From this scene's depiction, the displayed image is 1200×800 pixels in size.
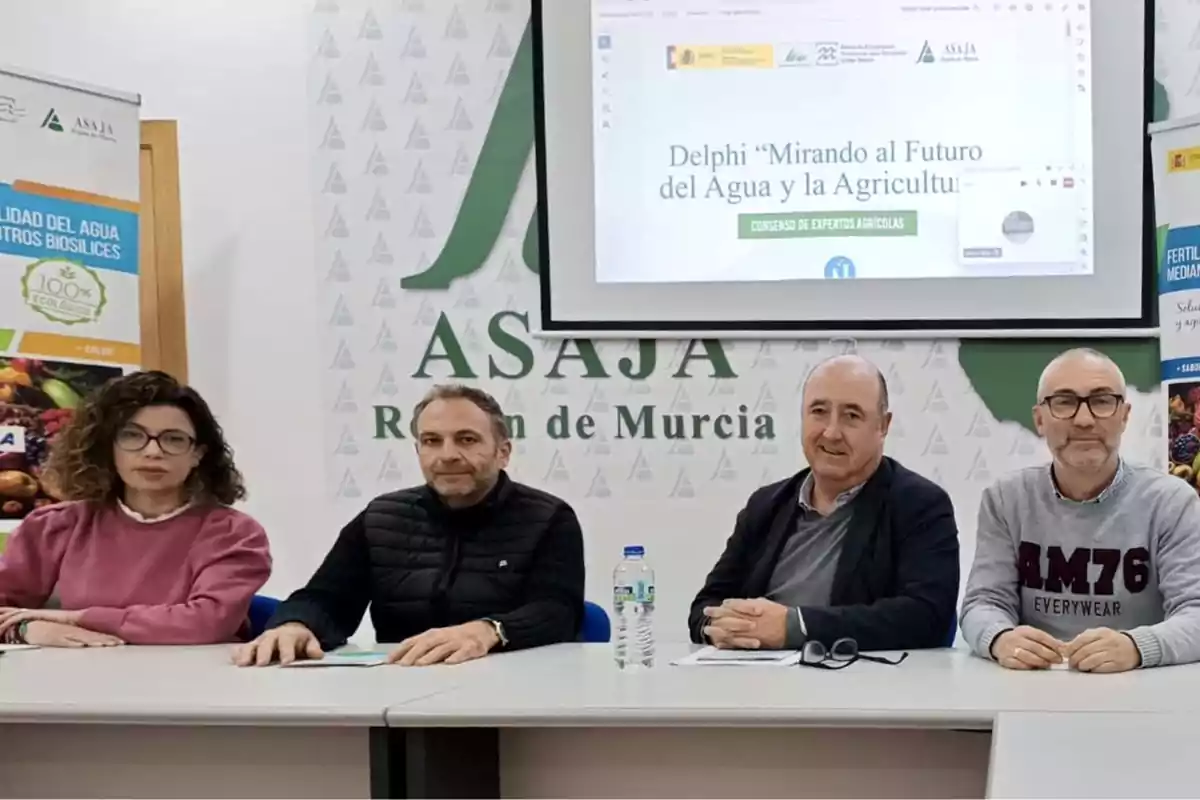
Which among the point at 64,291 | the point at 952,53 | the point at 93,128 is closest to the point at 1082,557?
the point at 952,53

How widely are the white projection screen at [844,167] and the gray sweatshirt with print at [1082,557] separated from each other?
1.38 metres

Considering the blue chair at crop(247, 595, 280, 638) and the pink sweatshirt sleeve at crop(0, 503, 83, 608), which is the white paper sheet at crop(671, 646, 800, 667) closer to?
the blue chair at crop(247, 595, 280, 638)

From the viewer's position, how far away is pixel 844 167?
3.66m

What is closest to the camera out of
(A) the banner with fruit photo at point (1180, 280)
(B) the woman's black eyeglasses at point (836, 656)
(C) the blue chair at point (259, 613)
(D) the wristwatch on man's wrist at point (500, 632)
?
(B) the woman's black eyeglasses at point (836, 656)

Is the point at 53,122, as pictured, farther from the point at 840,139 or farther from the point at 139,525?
the point at 840,139

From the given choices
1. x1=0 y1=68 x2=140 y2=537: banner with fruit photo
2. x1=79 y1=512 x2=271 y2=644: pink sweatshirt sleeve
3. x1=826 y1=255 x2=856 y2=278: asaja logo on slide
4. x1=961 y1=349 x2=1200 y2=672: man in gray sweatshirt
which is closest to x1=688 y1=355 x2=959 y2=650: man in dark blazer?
x1=961 y1=349 x2=1200 y2=672: man in gray sweatshirt

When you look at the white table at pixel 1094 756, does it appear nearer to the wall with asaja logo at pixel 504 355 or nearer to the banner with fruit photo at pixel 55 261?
the wall with asaja logo at pixel 504 355

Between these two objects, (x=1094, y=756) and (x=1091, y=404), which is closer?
(x=1094, y=756)

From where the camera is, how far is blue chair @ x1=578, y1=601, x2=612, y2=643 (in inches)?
105

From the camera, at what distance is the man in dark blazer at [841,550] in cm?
228

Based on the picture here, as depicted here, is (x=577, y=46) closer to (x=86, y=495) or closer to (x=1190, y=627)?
(x=86, y=495)

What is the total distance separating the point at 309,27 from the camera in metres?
3.87

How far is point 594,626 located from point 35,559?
1237mm

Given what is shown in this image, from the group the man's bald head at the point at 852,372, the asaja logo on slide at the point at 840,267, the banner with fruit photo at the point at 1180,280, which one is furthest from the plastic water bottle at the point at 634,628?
the banner with fruit photo at the point at 1180,280
